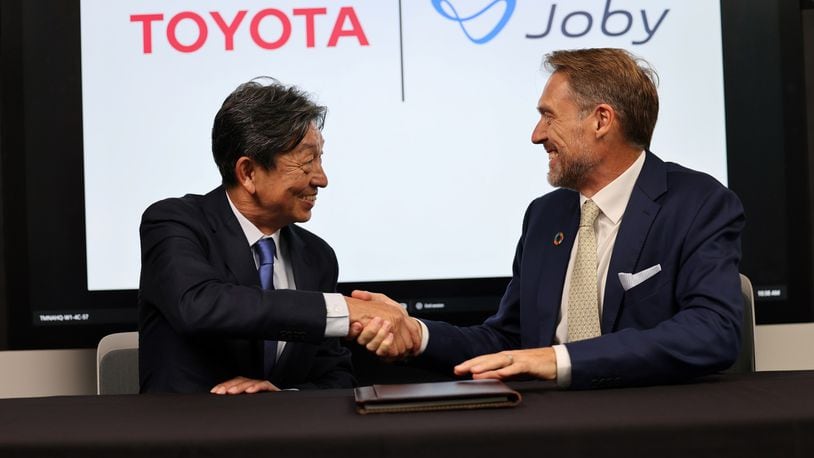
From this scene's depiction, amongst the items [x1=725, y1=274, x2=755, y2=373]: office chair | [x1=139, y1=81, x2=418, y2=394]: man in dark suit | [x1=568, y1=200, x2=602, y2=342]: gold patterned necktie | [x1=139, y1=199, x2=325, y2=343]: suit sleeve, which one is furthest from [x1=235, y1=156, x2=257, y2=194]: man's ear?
[x1=725, y1=274, x2=755, y2=373]: office chair

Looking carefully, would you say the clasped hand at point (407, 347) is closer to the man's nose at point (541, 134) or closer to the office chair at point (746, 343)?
the man's nose at point (541, 134)

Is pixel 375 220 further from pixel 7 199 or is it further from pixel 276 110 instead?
pixel 7 199

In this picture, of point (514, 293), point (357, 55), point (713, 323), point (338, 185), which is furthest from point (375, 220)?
point (713, 323)

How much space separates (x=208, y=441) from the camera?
4.11 feet

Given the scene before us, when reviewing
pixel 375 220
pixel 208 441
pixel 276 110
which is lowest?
pixel 208 441

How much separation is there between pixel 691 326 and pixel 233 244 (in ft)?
3.50

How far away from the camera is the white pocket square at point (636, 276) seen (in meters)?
2.11

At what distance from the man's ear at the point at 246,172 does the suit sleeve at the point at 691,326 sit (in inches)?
39.7

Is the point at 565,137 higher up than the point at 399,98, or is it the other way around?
the point at 399,98

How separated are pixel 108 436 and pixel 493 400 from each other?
0.56 metres

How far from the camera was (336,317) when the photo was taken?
1.95m

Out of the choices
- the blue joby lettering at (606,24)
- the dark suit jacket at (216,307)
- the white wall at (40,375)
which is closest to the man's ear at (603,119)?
the dark suit jacket at (216,307)

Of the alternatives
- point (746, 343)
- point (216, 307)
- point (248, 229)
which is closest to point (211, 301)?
point (216, 307)

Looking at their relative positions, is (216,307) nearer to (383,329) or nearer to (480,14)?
(383,329)
